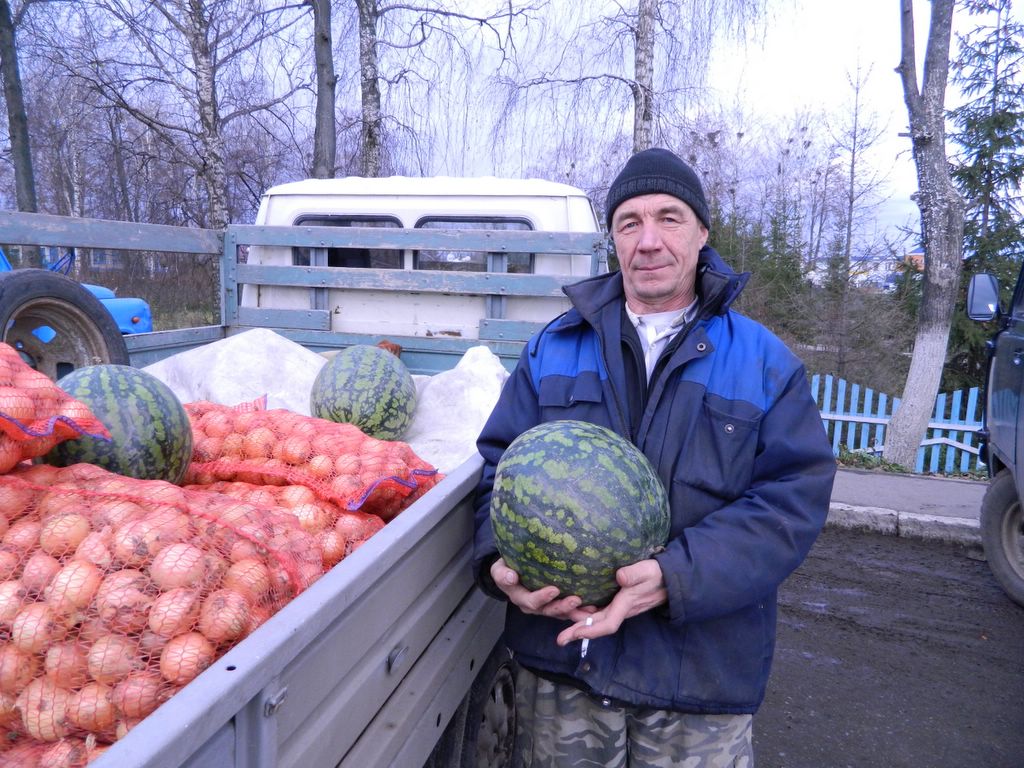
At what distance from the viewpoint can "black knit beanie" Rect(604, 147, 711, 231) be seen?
7.18 feet

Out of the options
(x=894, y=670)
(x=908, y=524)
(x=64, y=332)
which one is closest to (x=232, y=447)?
(x=64, y=332)

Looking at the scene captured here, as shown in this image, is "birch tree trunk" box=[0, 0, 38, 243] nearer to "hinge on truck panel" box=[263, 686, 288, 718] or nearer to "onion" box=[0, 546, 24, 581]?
"onion" box=[0, 546, 24, 581]

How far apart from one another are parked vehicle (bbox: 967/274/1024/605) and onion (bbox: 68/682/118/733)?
5.04 metres

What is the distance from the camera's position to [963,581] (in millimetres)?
5641

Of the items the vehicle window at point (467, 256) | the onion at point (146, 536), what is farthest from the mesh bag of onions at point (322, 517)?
the vehicle window at point (467, 256)

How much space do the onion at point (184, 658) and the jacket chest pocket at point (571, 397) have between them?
118 cm

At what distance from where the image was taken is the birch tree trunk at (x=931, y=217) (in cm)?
856

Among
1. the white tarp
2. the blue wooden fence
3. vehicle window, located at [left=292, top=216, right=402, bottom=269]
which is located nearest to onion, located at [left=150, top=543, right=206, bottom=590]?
the white tarp

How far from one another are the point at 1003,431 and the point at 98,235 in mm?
5973

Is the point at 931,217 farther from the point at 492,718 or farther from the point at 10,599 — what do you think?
the point at 10,599

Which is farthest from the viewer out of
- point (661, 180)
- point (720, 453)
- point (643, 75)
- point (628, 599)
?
point (643, 75)

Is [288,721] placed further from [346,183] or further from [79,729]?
[346,183]

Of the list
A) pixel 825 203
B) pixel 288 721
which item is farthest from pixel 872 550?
pixel 825 203

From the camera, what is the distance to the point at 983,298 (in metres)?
4.52
